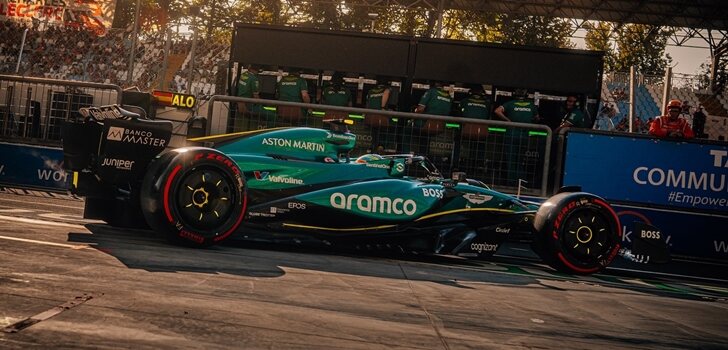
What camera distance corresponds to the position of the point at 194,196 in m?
7.70

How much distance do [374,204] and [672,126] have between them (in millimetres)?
5277

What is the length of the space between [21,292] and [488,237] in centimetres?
536

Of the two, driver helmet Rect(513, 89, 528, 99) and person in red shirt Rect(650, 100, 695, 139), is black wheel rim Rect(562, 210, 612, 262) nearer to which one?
person in red shirt Rect(650, 100, 695, 139)

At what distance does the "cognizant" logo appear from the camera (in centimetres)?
849

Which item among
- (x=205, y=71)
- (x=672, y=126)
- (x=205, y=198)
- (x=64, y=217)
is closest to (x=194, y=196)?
(x=205, y=198)

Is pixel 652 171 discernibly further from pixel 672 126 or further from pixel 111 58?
pixel 111 58

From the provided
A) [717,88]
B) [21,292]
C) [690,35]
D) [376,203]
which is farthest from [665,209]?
[690,35]

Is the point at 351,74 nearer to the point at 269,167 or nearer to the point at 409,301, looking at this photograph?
the point at 269,167

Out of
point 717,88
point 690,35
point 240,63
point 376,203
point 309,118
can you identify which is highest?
point 690,35

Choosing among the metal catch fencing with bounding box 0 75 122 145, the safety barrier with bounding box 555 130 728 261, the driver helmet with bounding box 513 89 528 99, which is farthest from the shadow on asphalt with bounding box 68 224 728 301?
the driver helmet with bounding box 513 89 528 99

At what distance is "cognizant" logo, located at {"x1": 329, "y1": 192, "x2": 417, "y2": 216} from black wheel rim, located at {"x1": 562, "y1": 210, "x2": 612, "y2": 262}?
5.82 feet

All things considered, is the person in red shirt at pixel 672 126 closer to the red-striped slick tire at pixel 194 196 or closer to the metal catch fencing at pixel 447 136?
the metal catch fencing at pixel 447 136

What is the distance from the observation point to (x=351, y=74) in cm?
1706

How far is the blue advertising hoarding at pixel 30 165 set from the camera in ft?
39.7
